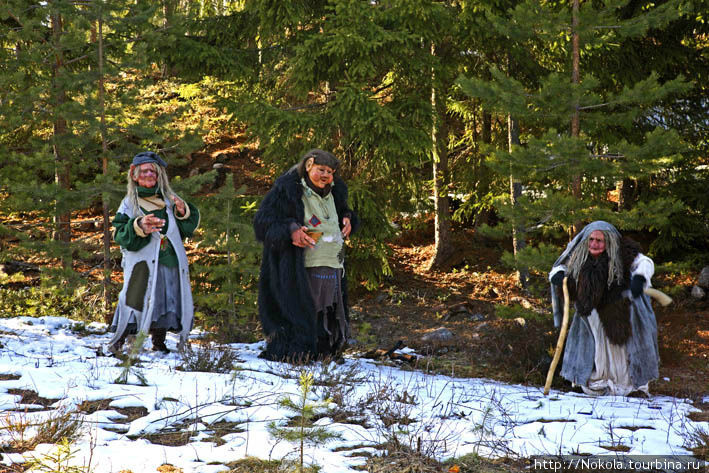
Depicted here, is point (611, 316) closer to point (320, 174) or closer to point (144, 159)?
point (320, 174)

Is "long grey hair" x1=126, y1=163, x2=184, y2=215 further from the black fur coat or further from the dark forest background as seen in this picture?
the dark forest background

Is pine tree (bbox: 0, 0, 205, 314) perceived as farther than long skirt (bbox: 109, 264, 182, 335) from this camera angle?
Yes

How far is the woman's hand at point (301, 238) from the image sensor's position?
6906mm

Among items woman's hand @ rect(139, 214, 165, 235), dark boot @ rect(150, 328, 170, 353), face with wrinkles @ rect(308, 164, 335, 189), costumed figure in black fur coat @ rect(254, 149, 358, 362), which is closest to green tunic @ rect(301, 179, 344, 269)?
costumed figure in black fur coat @ rect(254, 149, 358, 362)

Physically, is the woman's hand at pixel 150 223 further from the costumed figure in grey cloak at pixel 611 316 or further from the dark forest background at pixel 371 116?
the costumed figure in grey cloak at pixel 611 316

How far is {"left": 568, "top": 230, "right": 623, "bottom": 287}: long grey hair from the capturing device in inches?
285

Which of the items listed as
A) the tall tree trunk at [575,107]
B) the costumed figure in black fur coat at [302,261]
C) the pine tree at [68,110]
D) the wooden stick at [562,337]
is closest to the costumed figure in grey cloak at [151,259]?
the costumed figure in black fur coat at [302,261]

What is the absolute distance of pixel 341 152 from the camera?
522 inches

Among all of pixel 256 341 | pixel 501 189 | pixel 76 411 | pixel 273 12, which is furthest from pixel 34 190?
pixel 501 189

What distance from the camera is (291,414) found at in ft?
15.7

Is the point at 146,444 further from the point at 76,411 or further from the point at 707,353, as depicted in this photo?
the point at 707,353

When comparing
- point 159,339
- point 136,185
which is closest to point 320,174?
point 136,185

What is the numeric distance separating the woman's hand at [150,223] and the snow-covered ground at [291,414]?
121 centimetres

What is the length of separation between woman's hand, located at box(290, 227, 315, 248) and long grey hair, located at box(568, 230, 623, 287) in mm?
2799
